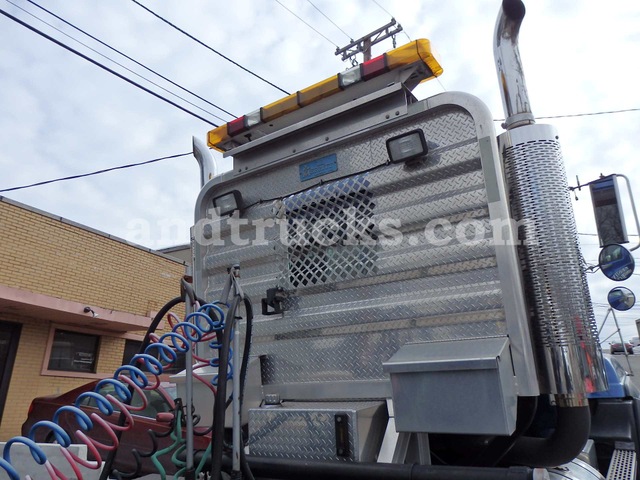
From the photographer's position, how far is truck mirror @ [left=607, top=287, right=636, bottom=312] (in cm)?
766

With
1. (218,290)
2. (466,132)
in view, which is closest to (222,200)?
(218,290)

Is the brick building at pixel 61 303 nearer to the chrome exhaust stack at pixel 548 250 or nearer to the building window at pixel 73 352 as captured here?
the building window at pixel 73 352

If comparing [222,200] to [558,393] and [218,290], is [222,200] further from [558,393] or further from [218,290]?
[558,393]

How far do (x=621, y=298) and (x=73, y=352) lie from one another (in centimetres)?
1196

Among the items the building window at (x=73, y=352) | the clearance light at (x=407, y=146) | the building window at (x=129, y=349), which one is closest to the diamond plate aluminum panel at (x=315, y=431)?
the clearance light at (x=407, y=146)

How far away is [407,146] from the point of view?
8.31 feet

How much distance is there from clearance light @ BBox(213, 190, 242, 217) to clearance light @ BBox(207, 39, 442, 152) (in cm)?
36

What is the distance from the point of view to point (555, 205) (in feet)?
7.00

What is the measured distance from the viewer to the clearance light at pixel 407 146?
248cm

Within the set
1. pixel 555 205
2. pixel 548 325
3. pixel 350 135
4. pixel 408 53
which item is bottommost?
pixel 548 325

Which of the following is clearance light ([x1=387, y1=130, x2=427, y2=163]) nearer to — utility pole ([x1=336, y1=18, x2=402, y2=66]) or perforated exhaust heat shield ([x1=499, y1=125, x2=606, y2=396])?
perforated exhaust heat shield ([x1=499, y1=125, x2=606, y2=396])

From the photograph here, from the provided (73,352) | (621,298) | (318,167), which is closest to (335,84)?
(318,167)

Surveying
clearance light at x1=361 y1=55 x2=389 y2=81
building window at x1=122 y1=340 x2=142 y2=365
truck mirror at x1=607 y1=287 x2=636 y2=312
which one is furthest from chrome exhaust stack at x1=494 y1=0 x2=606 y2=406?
building window at x1=122 y1=340 x2=142 y2=365

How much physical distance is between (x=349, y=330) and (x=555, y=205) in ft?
3.91
